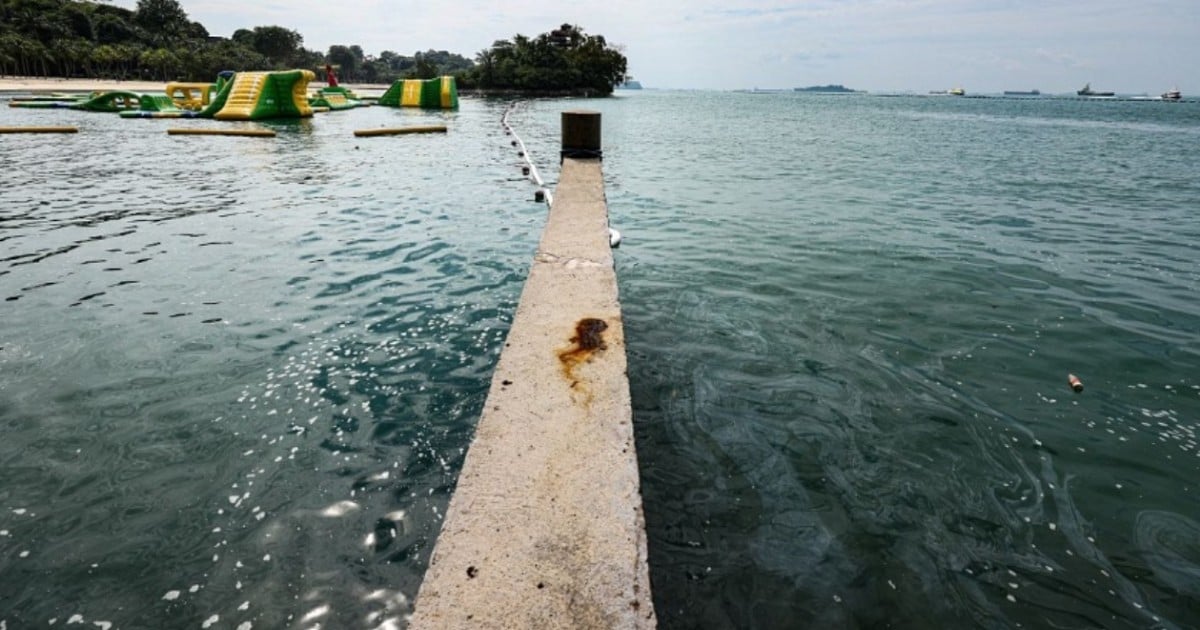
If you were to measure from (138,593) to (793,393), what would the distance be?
4.26m

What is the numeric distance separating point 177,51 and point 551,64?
6882cm

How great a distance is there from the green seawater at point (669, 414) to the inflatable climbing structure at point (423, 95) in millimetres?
39734

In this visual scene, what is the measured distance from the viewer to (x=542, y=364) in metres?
3.51

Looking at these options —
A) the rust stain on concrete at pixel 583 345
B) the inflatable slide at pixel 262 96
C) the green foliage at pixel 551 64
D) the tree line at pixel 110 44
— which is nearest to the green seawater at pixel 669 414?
the rust stain on concrete at pixel 583 345

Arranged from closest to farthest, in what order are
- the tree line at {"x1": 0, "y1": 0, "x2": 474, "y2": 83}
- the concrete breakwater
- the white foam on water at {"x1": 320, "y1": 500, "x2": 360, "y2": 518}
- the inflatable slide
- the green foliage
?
the concrete breakwater → the white foam on water at {"x1": 320, "y1": 500, "x2": 360, "y2": 518} → the inflatable slide → the tree line at {"x1": 0, "y1": 0, "x2": 474, "y2": 83} → the green foliage

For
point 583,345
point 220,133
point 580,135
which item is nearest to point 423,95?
point 220,133

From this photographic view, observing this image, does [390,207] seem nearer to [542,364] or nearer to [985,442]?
[542,364]

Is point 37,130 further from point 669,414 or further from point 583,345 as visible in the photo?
point 669,414

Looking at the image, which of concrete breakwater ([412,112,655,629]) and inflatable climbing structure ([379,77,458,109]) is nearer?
concrete breakwater ([412,112,655,629])

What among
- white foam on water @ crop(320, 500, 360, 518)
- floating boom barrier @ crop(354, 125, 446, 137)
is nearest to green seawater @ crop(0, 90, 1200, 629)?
white foam on water @ crop(320, 500, 360, 518)

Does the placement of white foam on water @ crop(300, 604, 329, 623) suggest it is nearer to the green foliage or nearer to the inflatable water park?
the inflatable water park

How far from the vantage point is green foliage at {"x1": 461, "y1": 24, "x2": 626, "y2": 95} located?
116 m

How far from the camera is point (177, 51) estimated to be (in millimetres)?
95062

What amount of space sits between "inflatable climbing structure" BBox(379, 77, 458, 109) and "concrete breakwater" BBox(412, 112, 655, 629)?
47.2m
